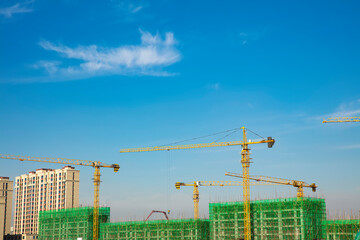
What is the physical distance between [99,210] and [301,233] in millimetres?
67638

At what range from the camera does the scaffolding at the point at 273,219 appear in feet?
340

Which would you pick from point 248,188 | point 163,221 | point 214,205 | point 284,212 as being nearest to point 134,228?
point 163,221

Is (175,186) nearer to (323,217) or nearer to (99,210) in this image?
(99,210)

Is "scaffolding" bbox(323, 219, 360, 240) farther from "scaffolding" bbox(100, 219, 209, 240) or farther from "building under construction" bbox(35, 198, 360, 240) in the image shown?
"scaffolding" bbox(100, 219, 209, 240)

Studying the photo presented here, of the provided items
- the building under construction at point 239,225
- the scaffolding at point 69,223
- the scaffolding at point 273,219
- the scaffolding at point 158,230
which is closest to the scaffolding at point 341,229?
the building under construction at point 239,225

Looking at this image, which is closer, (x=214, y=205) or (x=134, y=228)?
(x=214, y=205)

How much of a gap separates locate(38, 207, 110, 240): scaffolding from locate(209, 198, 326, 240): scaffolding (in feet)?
144

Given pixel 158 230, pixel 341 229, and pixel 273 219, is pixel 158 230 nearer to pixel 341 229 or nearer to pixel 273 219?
pixel 273 219

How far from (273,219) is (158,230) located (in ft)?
112

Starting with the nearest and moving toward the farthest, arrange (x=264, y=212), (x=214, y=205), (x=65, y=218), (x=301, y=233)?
1. (x=301, y=233)
2. (x=264, y=212)
3. (x=214, y=205)
4. (x=65, y=218)

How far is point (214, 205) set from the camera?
118000mm

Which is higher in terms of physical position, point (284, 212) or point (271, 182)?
point (271, 182)

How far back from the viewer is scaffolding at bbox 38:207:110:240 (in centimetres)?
14250

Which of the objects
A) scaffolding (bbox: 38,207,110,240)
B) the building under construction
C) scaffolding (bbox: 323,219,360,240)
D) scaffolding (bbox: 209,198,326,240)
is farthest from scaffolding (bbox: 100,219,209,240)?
scaffolding (bbox: 323,219,360,240)
